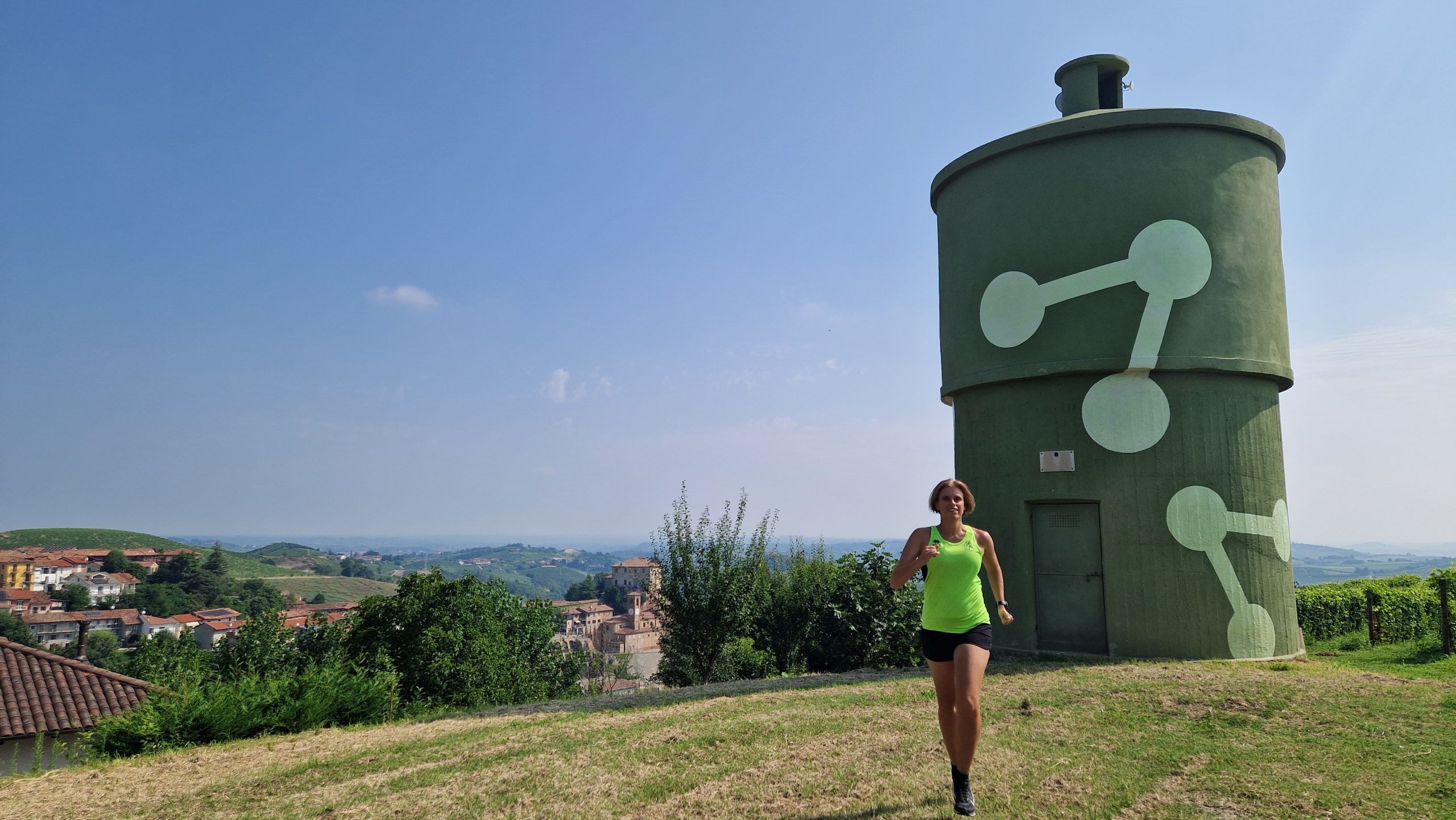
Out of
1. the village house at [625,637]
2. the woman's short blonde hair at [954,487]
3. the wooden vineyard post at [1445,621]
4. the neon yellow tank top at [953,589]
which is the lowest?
the village house at [625,637]

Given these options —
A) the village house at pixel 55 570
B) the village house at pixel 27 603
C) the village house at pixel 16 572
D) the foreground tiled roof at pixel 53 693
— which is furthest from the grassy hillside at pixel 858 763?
the village house at pixel 16 572

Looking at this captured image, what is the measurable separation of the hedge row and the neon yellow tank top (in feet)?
47.8

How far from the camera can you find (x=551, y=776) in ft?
18.9

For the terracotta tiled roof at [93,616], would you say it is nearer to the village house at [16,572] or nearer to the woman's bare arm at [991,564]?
the village house at [16,572]

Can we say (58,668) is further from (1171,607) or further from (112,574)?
(112,574)

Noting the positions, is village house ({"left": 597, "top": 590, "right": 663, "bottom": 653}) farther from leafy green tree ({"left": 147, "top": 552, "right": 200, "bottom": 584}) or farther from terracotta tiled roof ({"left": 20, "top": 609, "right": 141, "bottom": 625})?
leafy green tree ({"left": 147, "top": 552, "right": 200, "bottom": 584})

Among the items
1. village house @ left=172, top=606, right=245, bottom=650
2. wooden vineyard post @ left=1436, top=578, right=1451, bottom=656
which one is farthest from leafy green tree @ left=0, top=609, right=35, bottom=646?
wooden vineyard post @ left=1436, top=578, right=1451, bottom=656

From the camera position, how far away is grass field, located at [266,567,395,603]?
160 m

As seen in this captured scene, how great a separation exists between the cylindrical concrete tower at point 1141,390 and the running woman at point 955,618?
24.2 feet

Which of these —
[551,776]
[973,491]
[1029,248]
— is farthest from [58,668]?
[1029,248]

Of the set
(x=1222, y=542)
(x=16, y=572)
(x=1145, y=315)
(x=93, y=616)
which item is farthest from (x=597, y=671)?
(x=16, y=572)

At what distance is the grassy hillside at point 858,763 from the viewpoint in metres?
4.81

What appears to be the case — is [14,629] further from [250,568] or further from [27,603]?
[250,568]

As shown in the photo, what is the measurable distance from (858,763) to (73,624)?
509ft
